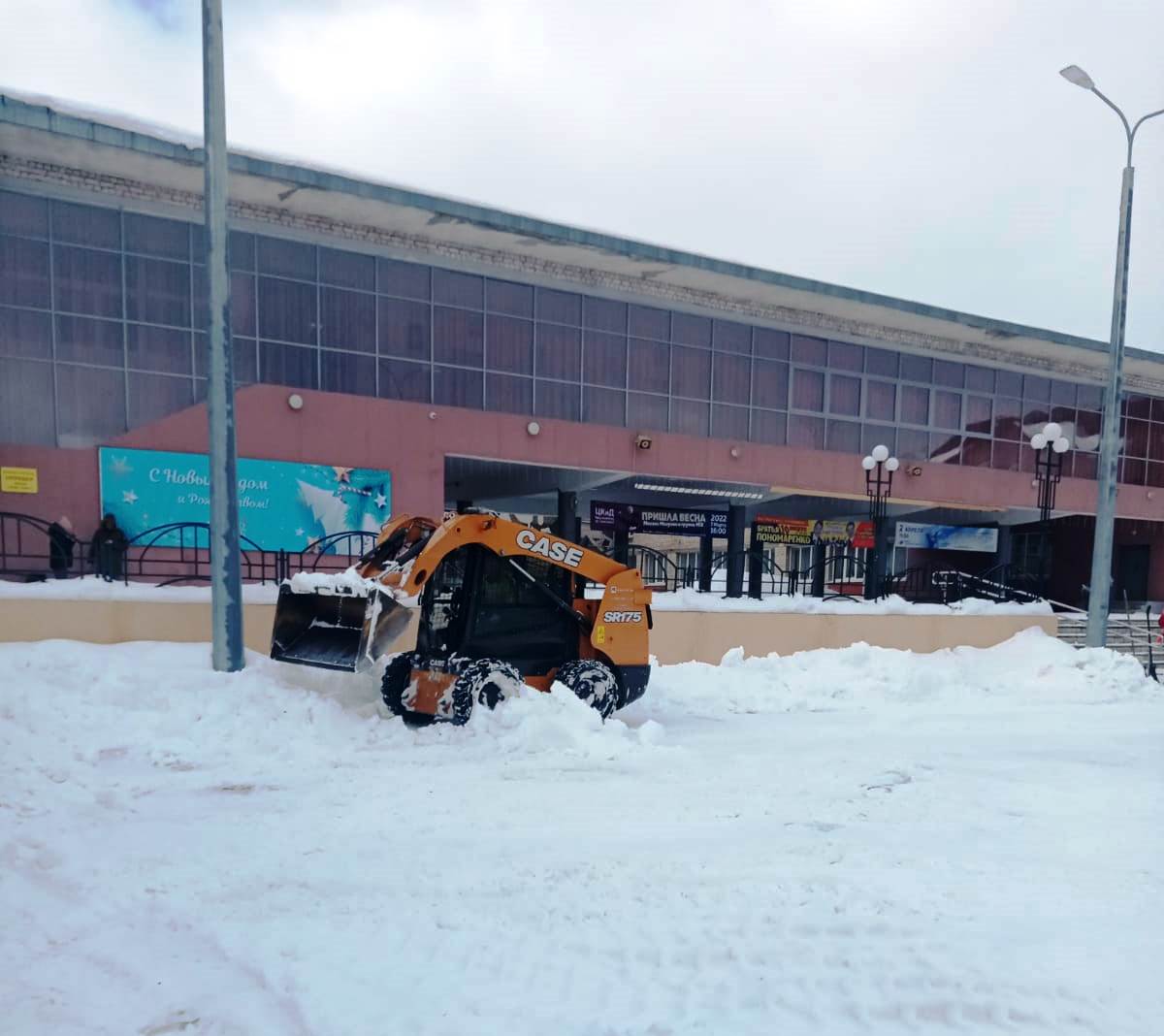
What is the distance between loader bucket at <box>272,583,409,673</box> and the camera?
266 inches

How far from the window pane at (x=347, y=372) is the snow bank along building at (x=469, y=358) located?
0.14 ft

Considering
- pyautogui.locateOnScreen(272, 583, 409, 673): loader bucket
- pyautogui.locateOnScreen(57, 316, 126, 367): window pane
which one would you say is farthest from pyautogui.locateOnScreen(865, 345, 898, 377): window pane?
pyautogui.locateOnScreen(272, 583, 409, 673): loader bucket

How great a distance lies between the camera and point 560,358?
57.7ft

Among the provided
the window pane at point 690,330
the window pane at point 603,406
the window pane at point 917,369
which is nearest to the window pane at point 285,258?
the window pane at point 603,406

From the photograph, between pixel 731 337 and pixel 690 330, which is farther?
pixel 731 337

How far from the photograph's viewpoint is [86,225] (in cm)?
1339

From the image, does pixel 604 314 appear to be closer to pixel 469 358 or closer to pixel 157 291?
pixel 469 358

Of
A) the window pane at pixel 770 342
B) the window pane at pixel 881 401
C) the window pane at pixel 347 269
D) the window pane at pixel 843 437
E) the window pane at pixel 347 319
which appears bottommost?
the window pane at pixel 843 437

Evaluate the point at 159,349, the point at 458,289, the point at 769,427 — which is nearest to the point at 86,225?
the point at 159,349

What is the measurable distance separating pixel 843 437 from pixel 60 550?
59.5ft

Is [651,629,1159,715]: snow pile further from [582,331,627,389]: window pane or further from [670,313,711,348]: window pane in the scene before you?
[670,313,711,348]: window pane

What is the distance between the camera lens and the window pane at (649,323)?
1845cm

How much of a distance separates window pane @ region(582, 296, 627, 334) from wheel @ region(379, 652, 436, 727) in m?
11.8

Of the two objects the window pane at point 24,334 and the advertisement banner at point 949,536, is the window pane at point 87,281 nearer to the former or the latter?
the window pane at point 24,334
